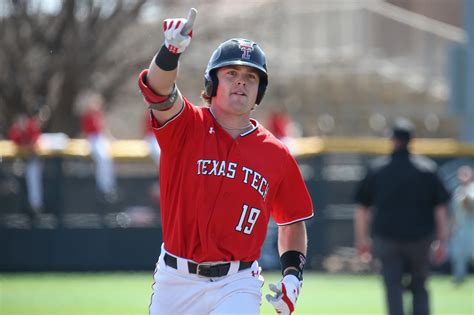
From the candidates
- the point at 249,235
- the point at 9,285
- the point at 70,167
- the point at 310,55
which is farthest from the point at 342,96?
the point at 249,235

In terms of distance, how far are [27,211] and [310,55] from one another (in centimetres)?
1105

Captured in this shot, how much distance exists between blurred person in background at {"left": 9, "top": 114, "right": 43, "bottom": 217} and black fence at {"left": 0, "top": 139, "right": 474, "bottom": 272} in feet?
0.37

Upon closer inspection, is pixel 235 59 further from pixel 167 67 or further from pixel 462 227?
pixel 462 227

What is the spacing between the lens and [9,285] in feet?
54.0

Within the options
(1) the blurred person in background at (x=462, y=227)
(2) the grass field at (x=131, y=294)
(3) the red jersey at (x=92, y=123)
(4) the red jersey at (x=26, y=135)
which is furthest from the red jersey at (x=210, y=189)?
(3) the red jersey at (x=92, y=123)

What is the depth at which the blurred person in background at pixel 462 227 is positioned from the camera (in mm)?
16688

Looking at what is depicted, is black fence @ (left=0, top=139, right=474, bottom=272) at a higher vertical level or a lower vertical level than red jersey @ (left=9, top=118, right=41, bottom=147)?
lower

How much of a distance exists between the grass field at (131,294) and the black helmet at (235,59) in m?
7.27

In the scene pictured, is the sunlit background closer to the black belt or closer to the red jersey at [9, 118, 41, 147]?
the red jersey at [9, 118, 41, 147]

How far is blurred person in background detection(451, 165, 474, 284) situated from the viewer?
1669 cm

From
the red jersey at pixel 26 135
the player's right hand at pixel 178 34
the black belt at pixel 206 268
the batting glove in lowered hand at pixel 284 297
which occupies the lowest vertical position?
the batting glove in lowered hand at pixel 284 297

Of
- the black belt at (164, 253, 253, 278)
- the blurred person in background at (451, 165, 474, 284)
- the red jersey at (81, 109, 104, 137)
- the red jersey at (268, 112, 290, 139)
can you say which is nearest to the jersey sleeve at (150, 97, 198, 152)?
the black belt at (164, 253, 253, 278)

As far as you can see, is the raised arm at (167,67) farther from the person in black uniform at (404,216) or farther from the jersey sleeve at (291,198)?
the person in black uniform at (404,216)

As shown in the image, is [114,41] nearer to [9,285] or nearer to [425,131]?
[425,131]
